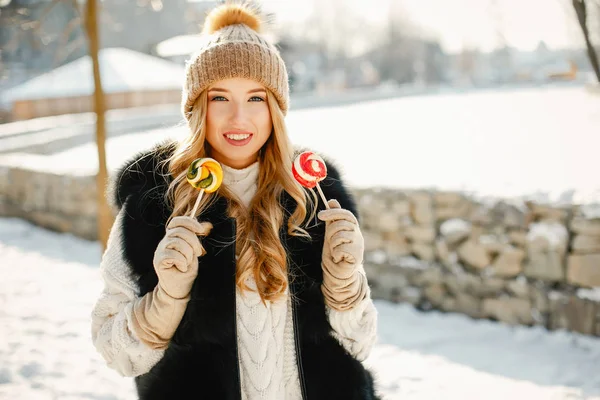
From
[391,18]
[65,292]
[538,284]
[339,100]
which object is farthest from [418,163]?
[391,18]

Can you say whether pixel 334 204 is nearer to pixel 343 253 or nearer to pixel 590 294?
pixel 343 253

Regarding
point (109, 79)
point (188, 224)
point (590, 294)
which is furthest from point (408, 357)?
point (109, 79)

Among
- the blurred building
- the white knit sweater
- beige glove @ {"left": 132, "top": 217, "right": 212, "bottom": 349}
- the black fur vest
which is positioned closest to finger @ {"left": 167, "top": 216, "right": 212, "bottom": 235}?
beige glove @ {"left": 132, "top": 217, "right": 212, "bottom": 349}

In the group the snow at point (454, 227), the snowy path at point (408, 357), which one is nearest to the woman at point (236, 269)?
the snowy path at point (408, 357)

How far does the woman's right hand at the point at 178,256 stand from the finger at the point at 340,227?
1.37 ft

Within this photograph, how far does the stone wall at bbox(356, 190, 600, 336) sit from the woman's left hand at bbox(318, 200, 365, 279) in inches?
135

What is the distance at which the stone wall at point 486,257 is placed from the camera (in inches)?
177

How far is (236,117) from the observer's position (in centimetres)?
194

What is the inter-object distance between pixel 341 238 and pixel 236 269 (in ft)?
1.43

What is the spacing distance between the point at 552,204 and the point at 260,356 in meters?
3.69

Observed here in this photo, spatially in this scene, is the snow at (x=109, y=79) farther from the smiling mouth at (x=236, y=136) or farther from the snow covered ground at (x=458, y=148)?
the smiling mouth at (x=236, y=136)

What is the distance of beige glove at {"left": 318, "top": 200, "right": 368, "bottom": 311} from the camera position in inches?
69.8

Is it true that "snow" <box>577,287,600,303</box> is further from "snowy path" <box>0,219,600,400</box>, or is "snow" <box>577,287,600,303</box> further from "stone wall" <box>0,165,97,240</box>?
"stone wall" <box>0,165,97,240</box>

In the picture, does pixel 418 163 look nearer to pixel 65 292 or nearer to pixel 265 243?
pixel 65 292
